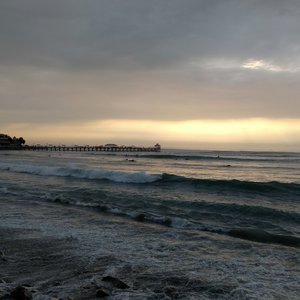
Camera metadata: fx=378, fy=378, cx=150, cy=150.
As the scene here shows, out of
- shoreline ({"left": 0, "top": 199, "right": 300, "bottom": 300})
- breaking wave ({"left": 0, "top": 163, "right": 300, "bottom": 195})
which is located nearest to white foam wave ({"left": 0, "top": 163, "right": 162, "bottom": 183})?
breaking wave ({"left": 0, "top": 163, "right": 300, "bottom": 195})

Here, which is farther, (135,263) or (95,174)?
(95,174)

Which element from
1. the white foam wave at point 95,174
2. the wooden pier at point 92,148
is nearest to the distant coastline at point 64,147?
the wooden pier at point 92,148

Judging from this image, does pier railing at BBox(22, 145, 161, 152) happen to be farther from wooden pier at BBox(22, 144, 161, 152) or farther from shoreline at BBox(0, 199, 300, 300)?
shoreline at BBox(0, 199, 300, 300)

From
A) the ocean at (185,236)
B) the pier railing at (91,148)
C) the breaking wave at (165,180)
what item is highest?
the pier railing at (91,148)

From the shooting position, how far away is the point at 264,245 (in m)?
8.37

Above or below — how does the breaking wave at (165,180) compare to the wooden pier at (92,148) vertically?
below

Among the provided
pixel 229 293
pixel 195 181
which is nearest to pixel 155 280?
pixel 229 293

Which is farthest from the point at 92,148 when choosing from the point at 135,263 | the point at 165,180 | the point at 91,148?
the point at 135,263

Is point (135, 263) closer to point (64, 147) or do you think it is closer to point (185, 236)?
point (185, 236)

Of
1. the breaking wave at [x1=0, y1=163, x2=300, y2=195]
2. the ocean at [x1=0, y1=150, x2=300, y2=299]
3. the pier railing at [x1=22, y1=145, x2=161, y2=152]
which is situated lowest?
the ocean at [x1=0, y1=150, x2=300, y2=299]

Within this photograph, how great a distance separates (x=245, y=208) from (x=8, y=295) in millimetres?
9425

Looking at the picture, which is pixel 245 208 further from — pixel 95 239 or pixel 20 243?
pixel 20 243

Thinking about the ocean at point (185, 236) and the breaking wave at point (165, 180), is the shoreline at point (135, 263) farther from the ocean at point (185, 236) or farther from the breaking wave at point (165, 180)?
the breaking wave at point (165, 180)

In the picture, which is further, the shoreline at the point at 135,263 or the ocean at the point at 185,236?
the ocean at the point at 185,236
